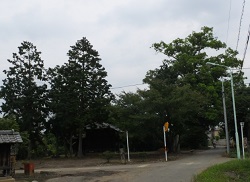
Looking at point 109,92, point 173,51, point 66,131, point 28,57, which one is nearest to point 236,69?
point 173,51

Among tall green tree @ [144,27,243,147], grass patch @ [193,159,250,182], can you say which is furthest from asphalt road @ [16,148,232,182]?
tall green tree @ [144,27,243,147]

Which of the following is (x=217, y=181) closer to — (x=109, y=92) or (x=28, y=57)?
(x=109, y=92)

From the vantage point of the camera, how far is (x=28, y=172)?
2266cm

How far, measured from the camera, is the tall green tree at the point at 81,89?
38.2 m

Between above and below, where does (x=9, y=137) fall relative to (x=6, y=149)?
above

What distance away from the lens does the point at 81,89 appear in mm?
38250

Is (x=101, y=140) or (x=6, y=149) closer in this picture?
(x=6, y=149)

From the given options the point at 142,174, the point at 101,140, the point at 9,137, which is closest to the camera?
the point at 9,137

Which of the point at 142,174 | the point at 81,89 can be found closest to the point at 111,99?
the point at 81,89

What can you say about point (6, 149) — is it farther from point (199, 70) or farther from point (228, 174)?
point (199, 70)

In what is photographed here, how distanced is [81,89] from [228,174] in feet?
79.3

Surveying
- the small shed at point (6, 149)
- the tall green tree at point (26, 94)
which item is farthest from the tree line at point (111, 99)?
the small shed at point (6, 149)

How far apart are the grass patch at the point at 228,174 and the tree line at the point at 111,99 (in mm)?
14330

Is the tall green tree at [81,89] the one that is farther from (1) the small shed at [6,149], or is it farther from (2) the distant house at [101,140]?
(1) the small shed at [6,149]
